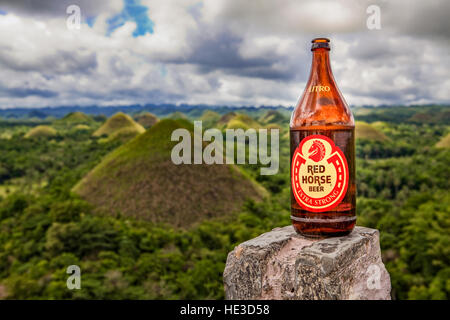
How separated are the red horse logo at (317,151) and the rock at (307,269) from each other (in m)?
0.41

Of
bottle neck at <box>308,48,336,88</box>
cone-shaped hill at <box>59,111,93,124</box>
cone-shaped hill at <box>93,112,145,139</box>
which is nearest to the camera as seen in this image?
bottle neck at <box>308,48,336,88</box>

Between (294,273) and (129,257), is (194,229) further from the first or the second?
(294,273)

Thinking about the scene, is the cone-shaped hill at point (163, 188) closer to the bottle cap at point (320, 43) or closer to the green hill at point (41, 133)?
the bottle cap at point (320, 43)

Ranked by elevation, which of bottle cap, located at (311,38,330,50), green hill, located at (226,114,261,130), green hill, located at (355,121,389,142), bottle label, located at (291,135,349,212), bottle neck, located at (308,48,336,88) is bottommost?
bottle label, located at (291,135,349,212)

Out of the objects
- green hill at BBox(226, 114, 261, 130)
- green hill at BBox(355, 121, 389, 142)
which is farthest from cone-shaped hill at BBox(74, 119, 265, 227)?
green hill at BBox(355, 121, 389, 142)

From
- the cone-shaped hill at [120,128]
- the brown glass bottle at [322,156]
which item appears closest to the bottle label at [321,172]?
the brown glass bottle at [322,156]

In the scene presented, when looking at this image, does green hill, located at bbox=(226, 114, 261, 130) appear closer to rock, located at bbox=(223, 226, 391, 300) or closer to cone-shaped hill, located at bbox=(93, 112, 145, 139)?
cone-shaped hill, located at bbox=(93, 112, 145, 139)

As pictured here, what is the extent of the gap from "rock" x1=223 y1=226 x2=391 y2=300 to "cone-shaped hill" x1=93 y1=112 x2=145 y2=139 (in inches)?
2211

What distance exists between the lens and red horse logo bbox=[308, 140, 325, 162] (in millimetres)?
1936

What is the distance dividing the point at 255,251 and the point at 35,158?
48.4m

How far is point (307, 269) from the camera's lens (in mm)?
1735

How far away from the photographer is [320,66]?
6.81ft

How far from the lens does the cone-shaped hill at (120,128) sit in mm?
57975

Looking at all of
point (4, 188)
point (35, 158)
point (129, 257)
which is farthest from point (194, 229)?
point (35, 158)
